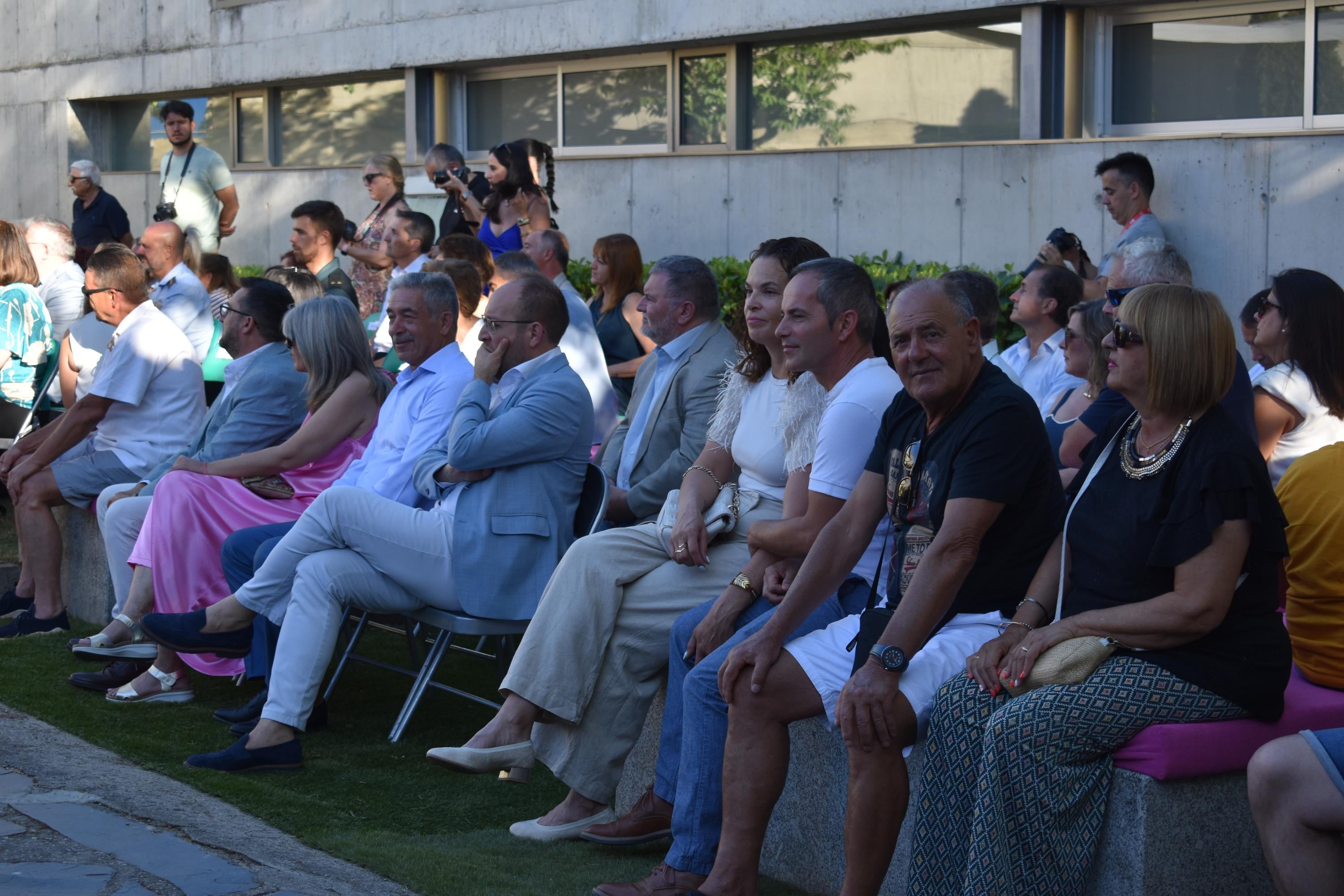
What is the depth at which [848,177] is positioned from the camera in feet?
36.4

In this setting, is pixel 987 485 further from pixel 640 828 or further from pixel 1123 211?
pixel 1123 211

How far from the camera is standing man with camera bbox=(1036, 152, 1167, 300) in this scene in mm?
8758

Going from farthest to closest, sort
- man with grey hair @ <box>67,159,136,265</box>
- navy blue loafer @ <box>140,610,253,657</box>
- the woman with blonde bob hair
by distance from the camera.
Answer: man with grey hair @ <box>67,159,136,265</box> < navy blue loafer @ <box>140,610,253,657</box> < the woman with blonde bob hair

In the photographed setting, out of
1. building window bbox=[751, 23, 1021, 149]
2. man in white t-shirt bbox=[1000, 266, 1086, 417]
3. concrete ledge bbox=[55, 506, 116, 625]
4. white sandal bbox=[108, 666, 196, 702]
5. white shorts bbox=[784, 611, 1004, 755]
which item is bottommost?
white sandal bbox=[108, 666, 196, 702]

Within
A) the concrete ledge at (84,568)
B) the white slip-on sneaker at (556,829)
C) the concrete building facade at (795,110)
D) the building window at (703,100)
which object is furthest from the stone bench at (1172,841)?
the building window at (703,100)

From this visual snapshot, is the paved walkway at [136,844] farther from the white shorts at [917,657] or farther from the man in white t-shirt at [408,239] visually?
the man in white t-shirt at [408,239]

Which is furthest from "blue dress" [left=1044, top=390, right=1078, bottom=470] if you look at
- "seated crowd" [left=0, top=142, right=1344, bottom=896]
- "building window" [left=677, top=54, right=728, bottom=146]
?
"building window" [left=677, top=54, right=728, bottom=146]

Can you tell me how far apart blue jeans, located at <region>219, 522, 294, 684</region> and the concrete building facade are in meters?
5.93

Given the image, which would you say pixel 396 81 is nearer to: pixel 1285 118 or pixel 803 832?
pixel 1285 118

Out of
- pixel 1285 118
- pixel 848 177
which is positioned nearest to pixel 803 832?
pixel 1285 118

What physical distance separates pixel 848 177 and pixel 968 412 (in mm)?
7603

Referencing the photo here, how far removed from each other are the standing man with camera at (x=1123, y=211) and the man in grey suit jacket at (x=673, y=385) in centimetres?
358

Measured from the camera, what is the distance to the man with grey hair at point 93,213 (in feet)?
45.1

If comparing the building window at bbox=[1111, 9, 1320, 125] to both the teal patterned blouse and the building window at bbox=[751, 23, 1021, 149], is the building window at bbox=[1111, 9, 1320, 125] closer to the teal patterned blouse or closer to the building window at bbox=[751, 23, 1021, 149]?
the building window at bbox=[751, 23, 1021, 149]
